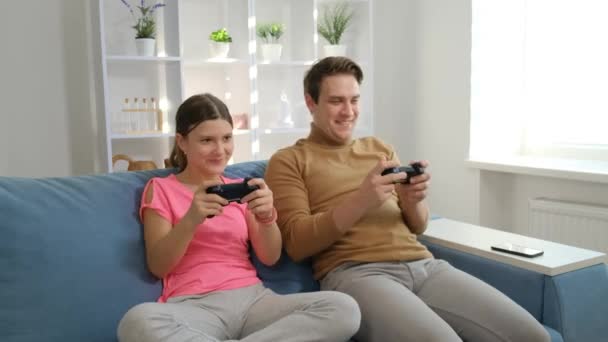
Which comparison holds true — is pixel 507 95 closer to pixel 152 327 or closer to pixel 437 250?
pixel 437 250

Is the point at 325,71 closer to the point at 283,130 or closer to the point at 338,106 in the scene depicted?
the point at 338,106

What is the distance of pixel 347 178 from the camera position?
1.60m

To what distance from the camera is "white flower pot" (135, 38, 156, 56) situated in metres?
2.93

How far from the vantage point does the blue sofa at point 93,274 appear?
122cm

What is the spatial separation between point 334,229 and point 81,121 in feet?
7.24

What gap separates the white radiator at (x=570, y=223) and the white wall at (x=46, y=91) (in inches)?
95.3

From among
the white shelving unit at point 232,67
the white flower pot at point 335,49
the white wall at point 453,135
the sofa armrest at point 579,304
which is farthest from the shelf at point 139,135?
the sofa armrest at point 579,304

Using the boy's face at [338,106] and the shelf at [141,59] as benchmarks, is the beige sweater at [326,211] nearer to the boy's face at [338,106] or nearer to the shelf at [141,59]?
the boy's face at [338,106]

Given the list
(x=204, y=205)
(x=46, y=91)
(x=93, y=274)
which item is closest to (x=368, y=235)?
(x=204, y=205)

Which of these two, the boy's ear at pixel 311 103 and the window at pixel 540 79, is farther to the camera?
the window at pixel 540 79

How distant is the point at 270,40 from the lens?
3270 millimetres

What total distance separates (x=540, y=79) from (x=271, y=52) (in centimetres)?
154

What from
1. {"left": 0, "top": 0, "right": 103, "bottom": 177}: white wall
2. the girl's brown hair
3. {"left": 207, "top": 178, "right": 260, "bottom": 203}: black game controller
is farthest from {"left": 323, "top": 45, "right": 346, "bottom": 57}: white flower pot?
{"left": 207, "top": 178, "right": 260, "bottom": 203}: black game controller

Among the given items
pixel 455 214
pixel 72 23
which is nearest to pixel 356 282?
pixel 455 214
